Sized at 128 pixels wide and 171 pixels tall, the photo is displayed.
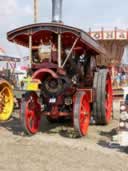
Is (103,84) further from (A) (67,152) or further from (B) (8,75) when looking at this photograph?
(B) (8,75)

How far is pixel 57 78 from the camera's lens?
804 cm

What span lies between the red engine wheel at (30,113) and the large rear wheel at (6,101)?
180 cm

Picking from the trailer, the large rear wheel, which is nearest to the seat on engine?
the trailer

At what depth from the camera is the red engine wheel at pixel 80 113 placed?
769cm

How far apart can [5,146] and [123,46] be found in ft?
81.8

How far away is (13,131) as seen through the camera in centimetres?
878

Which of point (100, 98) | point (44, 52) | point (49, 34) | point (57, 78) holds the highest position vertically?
point (49, 34)

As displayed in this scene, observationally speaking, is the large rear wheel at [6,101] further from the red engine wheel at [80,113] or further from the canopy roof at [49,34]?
the red engine wheel at [80,113]

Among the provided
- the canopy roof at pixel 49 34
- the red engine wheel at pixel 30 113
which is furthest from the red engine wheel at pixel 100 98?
the red engine wheel at pixel 30 113

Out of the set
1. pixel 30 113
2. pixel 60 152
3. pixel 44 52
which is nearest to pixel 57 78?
pixel 44 52

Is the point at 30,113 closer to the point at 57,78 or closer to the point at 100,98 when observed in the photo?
the point at 57,78

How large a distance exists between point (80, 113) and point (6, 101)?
304cm

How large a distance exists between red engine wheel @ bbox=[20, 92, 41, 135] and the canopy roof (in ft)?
3.86

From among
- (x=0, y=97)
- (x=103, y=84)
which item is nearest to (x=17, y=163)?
(x=103, y=84)
